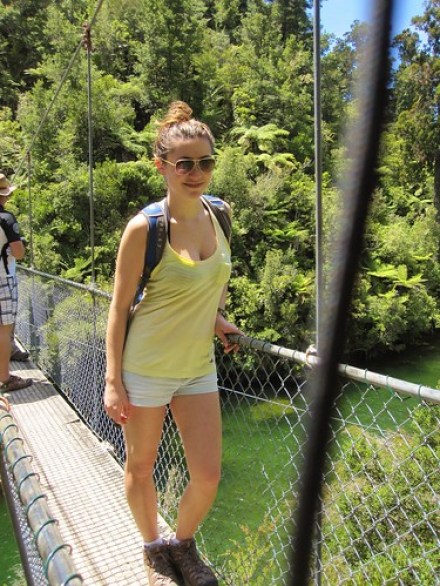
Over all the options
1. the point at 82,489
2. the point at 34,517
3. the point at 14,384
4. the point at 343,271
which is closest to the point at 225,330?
the point at 34,517

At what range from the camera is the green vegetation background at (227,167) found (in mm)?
9883

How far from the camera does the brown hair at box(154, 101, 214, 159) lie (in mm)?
989

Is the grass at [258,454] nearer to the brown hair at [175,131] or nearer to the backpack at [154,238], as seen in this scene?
the backpack at [154,238]

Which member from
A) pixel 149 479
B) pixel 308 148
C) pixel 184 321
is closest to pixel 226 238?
pixel 184 321

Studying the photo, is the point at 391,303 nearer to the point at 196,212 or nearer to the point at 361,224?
the point at 196,212

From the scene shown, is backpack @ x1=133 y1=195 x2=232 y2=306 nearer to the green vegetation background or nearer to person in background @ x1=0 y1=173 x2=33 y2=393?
person in background @ x1=0 y1=173 x2=33 y2=393

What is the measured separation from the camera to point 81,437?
2.09 meters

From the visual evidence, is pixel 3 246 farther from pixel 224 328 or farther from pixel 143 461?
pixel 143 461

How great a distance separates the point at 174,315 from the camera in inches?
38.5

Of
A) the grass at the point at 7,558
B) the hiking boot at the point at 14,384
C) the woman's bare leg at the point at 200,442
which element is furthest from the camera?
the grass at the point at 7,558

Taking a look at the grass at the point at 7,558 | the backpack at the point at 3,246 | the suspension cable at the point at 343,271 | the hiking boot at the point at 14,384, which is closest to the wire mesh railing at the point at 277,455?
the hiking boot at the point at 14,384

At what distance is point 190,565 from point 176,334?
47 centimetres

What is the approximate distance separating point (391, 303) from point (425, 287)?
1.57 metres

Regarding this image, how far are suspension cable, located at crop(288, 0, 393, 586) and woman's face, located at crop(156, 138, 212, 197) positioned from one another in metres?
0.75
